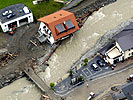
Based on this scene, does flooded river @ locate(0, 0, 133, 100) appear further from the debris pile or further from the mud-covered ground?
the debris pile

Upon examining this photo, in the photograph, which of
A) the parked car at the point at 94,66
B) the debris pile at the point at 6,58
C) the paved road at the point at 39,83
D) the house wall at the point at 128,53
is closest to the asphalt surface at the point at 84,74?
the parked car at the point at 94,66

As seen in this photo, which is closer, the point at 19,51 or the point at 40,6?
the point at 19,51

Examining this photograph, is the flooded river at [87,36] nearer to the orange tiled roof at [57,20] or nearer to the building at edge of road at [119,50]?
the orange tiled roof at [57,20]

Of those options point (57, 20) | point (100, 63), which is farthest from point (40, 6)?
point (100, 63)

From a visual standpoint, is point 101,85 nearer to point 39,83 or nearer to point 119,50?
point 119,50

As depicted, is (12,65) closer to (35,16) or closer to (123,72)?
(35,16)

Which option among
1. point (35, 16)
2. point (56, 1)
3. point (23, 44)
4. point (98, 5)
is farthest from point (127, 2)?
point (23, 44)
